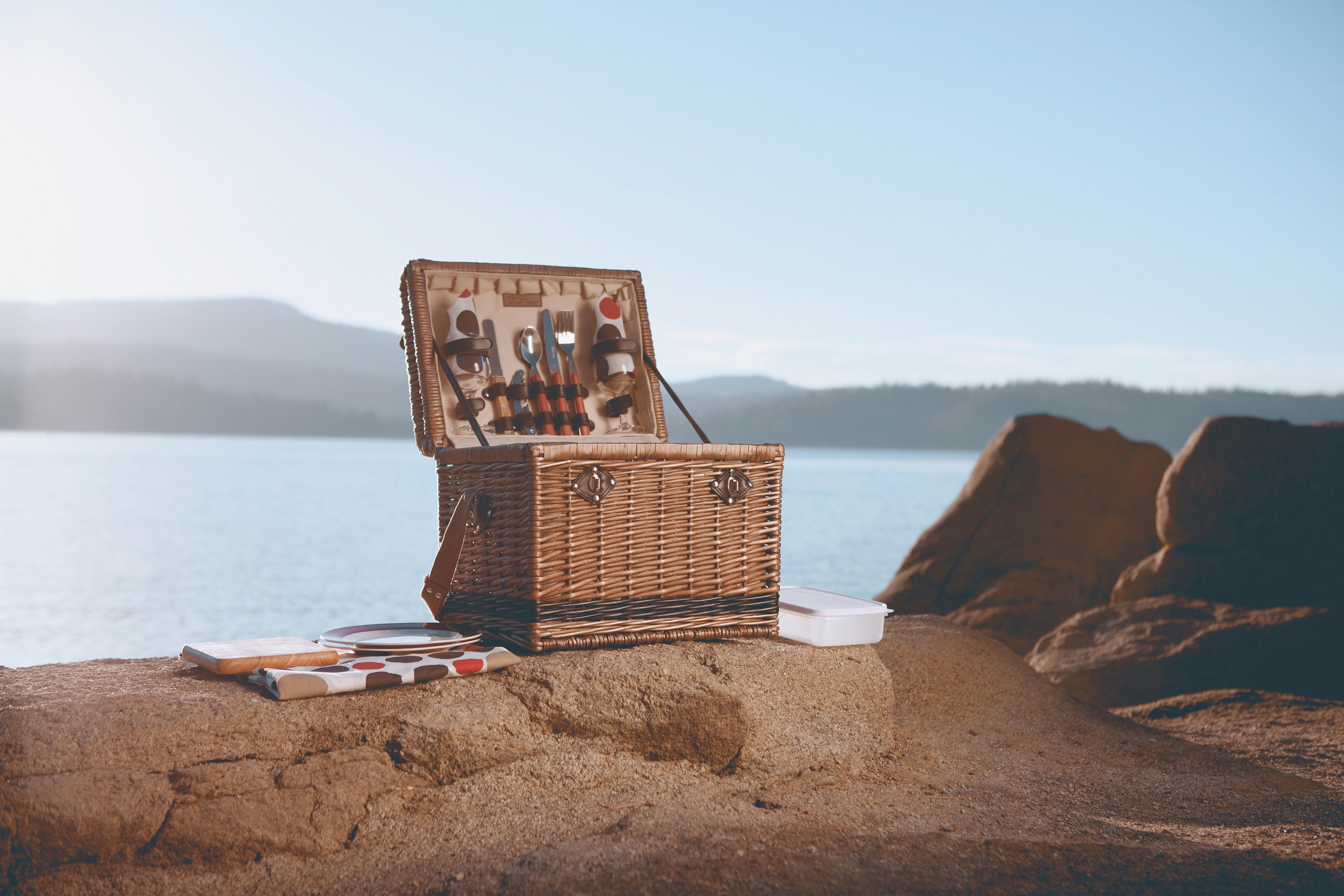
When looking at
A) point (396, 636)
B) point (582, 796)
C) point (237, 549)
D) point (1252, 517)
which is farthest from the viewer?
point (237, 549)

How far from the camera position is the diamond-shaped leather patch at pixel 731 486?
10.5ft

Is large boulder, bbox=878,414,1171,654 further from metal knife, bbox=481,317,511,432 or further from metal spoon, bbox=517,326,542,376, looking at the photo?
metal knife, bbox=481,317,511,432

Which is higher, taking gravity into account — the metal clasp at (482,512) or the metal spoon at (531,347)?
the metal spoon at (531,347)

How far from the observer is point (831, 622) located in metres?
3.46

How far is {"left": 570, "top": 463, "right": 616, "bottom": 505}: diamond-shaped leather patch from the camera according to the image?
292cm

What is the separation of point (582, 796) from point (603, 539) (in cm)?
76

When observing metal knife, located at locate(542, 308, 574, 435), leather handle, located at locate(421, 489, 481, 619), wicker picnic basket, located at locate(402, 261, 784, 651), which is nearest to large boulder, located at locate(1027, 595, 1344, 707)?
wicker picnic basket, located at locate(402, 261, 784, 651)

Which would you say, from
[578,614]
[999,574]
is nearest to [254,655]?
[578,614]

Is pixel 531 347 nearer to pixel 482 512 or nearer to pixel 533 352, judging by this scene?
pixel 533 352

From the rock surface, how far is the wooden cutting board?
61 millimetres

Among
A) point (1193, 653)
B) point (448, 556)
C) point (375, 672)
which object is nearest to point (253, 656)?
point (375, 672)

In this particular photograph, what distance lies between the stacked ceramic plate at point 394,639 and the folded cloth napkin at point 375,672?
0.8 inches

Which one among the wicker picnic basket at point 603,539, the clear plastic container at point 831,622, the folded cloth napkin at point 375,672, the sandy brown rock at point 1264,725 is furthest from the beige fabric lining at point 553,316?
the sandy brown rock at point 1264,725

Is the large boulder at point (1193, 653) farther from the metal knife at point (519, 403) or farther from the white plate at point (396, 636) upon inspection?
the white plate at point (396, 636)
